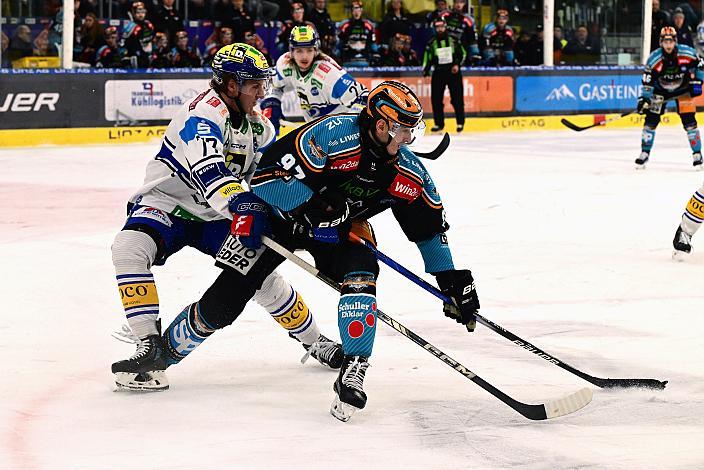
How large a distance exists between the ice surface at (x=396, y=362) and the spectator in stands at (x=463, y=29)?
732 cm

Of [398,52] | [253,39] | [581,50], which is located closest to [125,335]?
[253,39]

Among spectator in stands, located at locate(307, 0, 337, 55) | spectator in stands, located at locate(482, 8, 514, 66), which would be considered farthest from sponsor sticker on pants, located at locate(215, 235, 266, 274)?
spectator in stands, located at locate(482, 8, 514, 66)

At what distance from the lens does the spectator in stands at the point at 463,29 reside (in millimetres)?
15696

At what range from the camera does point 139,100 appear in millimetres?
13508

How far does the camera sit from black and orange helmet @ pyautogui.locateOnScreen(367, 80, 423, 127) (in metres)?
3.69

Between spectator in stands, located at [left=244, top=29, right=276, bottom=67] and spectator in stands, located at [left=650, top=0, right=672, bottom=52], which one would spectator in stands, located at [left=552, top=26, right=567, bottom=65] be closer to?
spectator in stands, located at [left=650, top=0, right=672, bottom=52]

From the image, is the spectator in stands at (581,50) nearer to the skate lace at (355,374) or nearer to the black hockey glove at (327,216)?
the black hockey glove at (327,216)

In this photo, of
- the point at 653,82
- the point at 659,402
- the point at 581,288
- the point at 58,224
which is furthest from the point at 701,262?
the point at 653,82

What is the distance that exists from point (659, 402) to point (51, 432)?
6.57 feet

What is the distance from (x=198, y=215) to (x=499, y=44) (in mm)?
12992

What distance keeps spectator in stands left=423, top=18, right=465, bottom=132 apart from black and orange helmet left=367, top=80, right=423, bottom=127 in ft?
38.2

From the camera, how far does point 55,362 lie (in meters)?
4.50

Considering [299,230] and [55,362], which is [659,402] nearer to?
[299,230]

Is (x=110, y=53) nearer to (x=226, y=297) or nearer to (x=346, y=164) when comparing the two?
(x=226, y=297)
